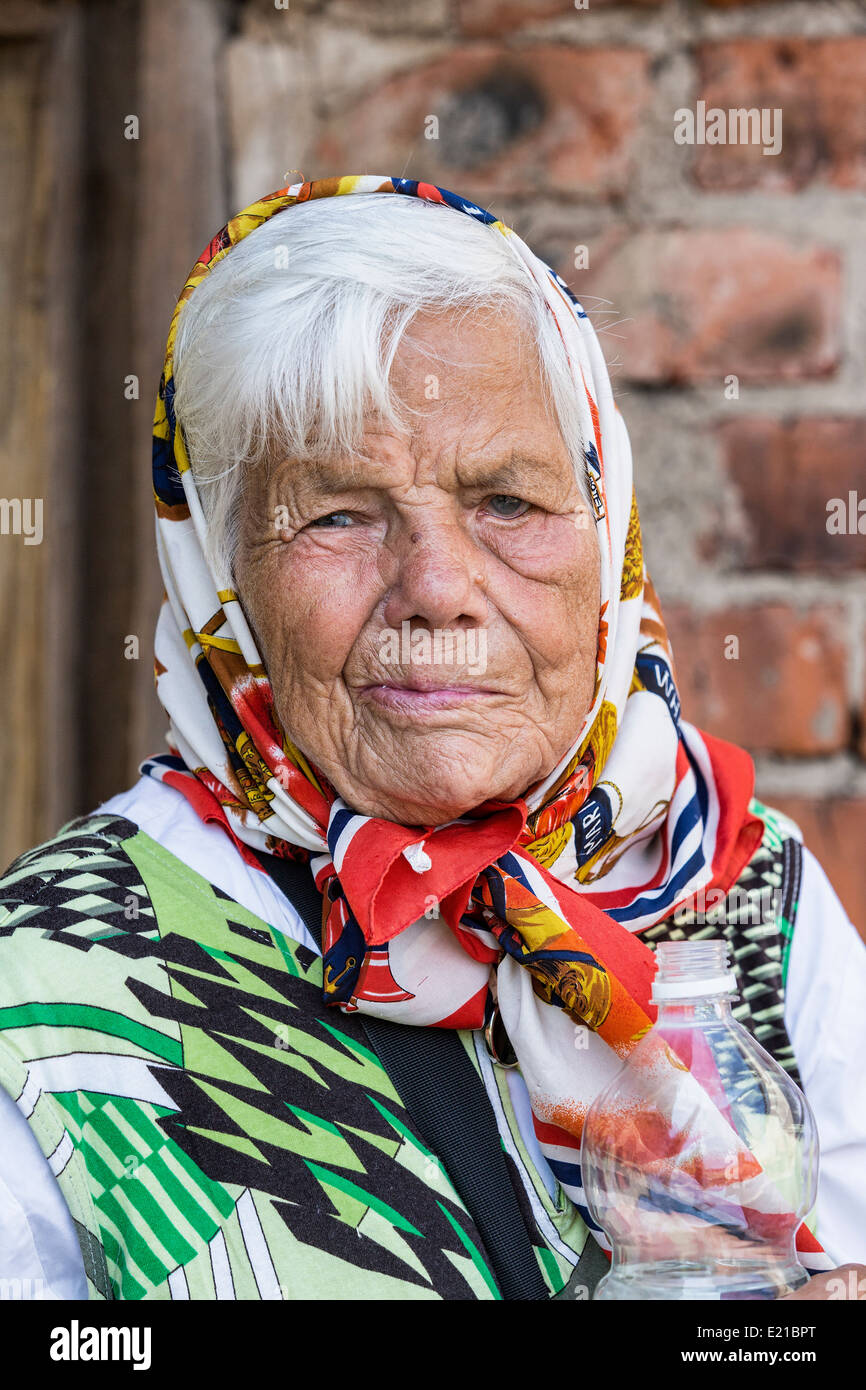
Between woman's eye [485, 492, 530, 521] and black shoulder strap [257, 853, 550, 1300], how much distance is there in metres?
0.45

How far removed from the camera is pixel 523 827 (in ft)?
4.29

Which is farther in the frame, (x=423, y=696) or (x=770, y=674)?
(x=770, y=674)

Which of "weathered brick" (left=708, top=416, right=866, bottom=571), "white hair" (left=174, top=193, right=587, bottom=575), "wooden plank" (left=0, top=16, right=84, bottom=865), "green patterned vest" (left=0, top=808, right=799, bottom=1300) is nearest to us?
"green patterned vest" (left=0, top=808, right=799, bottom=1300)

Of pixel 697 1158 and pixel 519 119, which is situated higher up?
pixel 519 119

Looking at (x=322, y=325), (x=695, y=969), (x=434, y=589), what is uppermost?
(x=322, y=325)

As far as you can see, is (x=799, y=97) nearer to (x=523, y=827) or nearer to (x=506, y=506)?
(x=506, y=506)

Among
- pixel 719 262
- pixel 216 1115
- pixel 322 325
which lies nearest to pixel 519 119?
pixel 719 262

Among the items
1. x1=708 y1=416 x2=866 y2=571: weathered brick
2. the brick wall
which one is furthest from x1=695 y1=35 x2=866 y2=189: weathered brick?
x1=708 y1=416 x2=866 y2=571: weathered brick

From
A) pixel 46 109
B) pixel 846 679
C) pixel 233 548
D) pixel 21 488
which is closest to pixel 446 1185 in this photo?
pixel 233 548

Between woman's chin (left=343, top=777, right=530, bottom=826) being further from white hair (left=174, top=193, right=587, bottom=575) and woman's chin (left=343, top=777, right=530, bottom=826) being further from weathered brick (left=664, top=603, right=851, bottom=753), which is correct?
weathered brick (left=664, top=603, right=851, bottom=753)

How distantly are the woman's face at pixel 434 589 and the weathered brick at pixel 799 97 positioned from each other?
81 cm

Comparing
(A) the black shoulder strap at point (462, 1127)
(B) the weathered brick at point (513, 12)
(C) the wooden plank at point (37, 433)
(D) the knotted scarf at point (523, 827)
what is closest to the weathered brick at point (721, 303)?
(B) the weathered brick at point (513, 12)

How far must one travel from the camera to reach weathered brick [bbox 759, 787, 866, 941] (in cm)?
194

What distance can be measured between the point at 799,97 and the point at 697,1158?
1.52 meters
